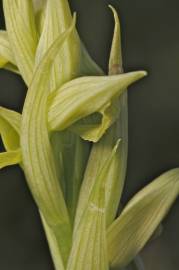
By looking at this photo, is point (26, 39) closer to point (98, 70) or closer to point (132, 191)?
point (98, 70)

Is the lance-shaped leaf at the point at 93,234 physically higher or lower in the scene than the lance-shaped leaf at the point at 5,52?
lower

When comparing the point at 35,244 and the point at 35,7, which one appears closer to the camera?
the point at 35,7

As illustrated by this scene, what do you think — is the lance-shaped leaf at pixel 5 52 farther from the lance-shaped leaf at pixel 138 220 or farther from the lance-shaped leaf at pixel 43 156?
the lance-shaped leaf at pixel 138 220

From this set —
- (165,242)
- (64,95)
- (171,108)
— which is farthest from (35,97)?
(171,108)

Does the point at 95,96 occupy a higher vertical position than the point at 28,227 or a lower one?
higher

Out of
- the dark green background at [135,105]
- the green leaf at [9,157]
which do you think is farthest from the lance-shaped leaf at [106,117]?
the dark green background at [135,105]

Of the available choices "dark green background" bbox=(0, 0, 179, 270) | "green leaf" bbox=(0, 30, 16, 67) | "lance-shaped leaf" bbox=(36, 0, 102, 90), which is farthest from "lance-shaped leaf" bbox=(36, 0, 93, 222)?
"dark green background" bbox=(0, 0, 179, 270)

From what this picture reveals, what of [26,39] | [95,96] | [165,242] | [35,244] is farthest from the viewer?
[35,244]
